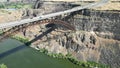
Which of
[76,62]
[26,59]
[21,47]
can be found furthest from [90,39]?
[21,47]

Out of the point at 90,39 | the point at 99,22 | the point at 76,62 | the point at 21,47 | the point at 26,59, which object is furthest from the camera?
the point at 21,47

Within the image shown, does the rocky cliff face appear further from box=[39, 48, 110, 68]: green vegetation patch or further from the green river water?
the green river water

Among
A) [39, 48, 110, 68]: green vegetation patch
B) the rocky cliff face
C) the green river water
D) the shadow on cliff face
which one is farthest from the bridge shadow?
[39, 48, 110, 68]: green vegetation patch

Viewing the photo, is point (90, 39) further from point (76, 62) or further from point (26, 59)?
point (26, 59)

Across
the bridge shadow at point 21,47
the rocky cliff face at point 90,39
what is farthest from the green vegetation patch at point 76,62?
the bridge shadow at point 21,47

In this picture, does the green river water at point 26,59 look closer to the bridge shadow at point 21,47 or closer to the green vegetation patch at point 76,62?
the bridge shadow at point 21,47
